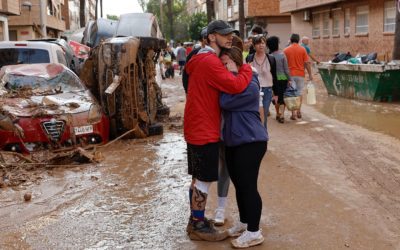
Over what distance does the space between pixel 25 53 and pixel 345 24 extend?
19000 mm

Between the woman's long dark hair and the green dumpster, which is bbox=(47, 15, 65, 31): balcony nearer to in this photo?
the green dumpster

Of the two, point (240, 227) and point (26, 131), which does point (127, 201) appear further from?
point (26, 131)

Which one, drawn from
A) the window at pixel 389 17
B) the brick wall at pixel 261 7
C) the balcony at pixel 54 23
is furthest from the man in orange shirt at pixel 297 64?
the balcony at pixel 54 23

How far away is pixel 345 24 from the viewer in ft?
88.5

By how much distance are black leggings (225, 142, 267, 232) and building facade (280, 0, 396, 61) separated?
16.2 m

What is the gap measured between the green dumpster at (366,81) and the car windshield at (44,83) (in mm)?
7225

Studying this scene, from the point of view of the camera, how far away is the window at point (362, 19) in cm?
2455

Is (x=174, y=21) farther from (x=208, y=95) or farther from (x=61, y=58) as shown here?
(x=208, y=95)

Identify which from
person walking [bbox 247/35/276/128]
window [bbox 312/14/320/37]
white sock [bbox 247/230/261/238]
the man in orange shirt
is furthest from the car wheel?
window [bbox 312/14/320/37]

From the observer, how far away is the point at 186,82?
4.72 meters

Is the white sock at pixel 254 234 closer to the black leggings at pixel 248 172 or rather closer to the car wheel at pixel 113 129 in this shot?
the black leggings at pixel 248 172

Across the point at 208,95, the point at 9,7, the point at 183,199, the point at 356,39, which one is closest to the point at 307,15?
the point at 356,39

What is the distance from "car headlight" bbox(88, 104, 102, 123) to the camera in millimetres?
8720

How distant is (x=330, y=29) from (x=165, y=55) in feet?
28.6
